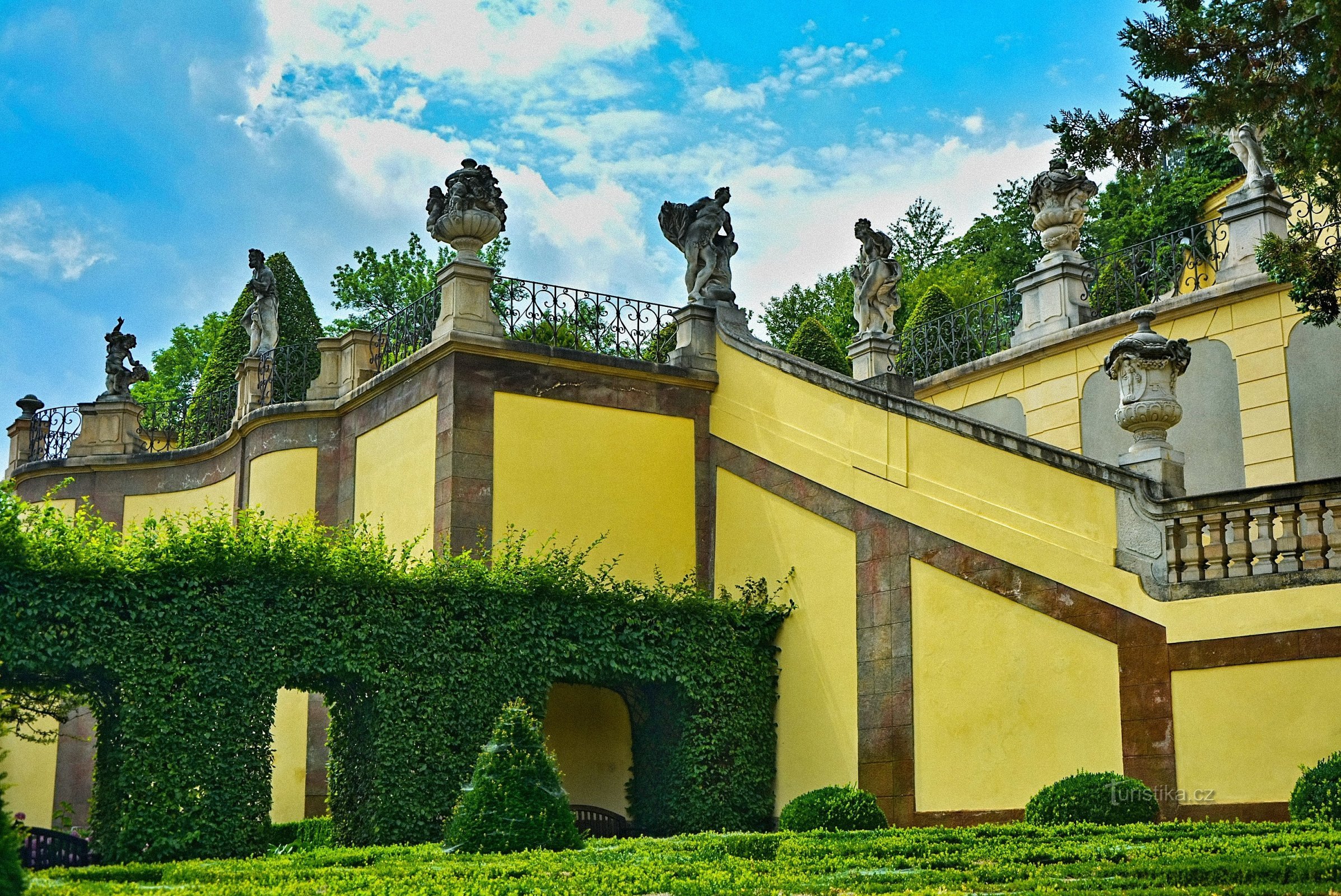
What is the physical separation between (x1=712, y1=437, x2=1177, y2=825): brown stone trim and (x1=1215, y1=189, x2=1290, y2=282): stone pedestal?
5.72m

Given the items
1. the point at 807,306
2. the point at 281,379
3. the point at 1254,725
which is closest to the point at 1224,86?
the point at 1254,725

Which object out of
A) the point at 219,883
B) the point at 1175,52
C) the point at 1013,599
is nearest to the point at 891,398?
the point at 1013,599

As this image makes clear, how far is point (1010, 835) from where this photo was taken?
1133 cm

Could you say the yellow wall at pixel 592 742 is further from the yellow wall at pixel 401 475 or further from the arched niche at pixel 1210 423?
the arched niche at pixel 1210 423

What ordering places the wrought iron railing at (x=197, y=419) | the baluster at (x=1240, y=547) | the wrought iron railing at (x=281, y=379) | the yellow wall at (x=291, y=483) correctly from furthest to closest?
the wrought iron railing at (x=197, y=419) → the wrought iron railing at (x=281, y=379) → the yellow wall at (x=291, y=483) → the baluster at (x=1240, y=547)

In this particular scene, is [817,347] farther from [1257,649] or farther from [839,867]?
[839,867]

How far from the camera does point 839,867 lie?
31.9ft

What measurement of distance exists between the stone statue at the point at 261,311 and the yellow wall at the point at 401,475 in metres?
4.00

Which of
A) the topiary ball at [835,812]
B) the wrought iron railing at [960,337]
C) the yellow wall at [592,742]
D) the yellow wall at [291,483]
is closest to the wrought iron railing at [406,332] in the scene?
the yellow wall at [291,483]

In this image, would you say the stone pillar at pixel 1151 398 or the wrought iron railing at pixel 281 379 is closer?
the stone pillar at pixel 1151 398

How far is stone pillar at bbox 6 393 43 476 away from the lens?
25875mm

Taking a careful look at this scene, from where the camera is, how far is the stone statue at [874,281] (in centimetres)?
2064

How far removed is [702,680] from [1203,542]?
610 centimetres

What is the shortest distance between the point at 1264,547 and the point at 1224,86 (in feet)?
16.2
